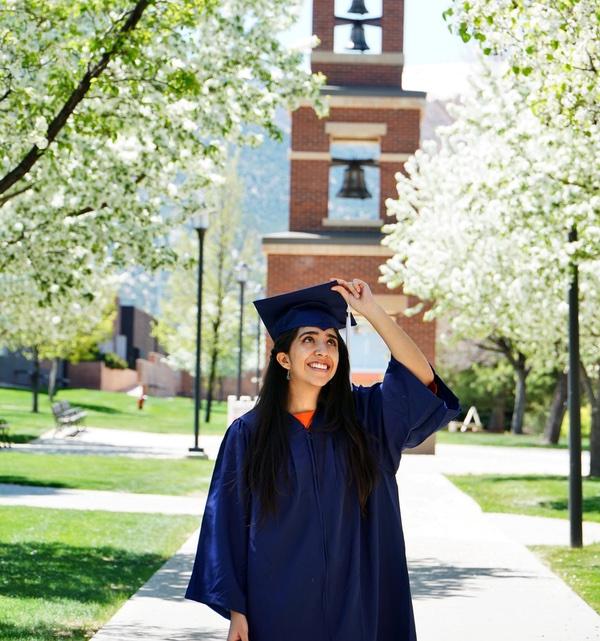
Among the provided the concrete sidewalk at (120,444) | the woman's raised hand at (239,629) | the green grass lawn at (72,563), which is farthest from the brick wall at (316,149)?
the woman's raised hand at (239,629)

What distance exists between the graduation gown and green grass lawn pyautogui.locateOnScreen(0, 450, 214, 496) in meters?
14.8

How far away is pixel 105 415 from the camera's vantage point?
51312 millimetres

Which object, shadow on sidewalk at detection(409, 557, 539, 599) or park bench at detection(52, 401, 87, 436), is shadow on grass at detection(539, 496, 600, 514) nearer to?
shadow on sidewalk at detection(409, 557, 539, 599)

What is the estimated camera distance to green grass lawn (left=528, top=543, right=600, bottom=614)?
36.7 ft

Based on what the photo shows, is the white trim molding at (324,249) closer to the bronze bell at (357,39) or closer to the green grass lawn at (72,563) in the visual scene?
the bronze bell at (357,39)

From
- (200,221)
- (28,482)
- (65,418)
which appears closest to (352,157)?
(200,221)

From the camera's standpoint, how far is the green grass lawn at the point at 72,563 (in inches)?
369

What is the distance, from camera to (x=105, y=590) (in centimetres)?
1083

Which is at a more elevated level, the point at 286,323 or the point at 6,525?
the point at 286,323

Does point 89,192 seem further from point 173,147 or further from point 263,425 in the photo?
point 263,425

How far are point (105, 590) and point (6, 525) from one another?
4335 mm

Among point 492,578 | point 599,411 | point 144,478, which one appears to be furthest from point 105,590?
point 599,411

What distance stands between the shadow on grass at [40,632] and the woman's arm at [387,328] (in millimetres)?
4096

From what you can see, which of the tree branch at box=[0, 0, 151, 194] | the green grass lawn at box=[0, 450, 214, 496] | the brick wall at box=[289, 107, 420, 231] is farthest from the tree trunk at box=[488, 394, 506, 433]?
the tree branch at box=[0, 0, 151, 194]
